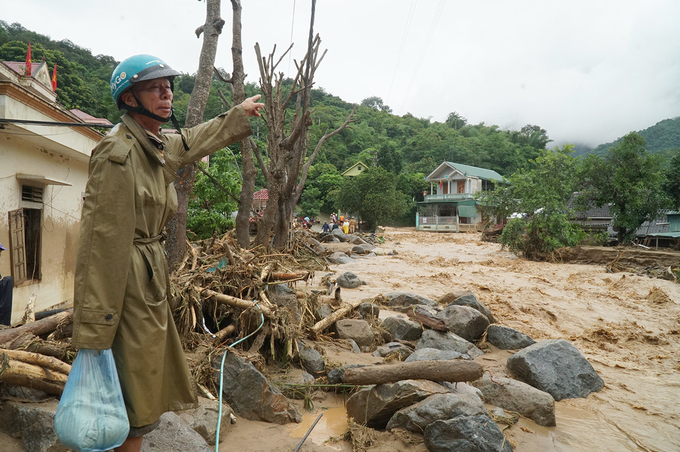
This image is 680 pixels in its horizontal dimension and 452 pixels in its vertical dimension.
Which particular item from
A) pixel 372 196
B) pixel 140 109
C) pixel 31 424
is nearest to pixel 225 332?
pixel 31 424

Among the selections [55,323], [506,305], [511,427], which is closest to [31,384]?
[55,323]

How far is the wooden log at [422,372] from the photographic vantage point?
11.6 feet

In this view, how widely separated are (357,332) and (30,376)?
366cm

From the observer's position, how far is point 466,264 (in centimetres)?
1551

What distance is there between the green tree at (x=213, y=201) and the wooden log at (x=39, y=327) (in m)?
8.99

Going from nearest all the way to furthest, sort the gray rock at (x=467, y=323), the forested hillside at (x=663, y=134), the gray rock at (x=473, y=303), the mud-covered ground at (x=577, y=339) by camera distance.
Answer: the mud-covered ground at (x=577, y=339) → the gray rock at (x=467, y=323) → the gray rock at (x=473, y=303) → the forested hillside at (x=663, y=134)

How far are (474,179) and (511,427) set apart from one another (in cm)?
3921

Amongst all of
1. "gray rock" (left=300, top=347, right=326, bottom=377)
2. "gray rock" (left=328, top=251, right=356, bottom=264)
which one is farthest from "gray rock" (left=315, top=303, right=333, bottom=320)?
"gray rock" (left=328, top=251, right=356, bottom=264)

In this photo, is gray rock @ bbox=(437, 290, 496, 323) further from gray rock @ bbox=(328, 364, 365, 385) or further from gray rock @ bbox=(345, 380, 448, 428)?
gray rock @ bbox=(345, 380, 448, 428)

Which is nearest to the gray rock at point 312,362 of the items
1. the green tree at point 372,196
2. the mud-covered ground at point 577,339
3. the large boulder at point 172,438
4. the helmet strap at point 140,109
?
the mud-covered ground at point 577,339

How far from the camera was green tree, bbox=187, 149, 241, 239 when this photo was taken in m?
12.2

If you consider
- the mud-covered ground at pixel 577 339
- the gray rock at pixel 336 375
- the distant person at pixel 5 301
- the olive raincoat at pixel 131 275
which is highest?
the olive raincoat at pixel 131 275

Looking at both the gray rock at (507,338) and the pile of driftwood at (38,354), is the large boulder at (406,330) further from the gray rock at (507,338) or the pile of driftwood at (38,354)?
the pile of driftwood at (38,354)

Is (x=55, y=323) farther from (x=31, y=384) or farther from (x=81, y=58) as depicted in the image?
(x=81, y=58)
